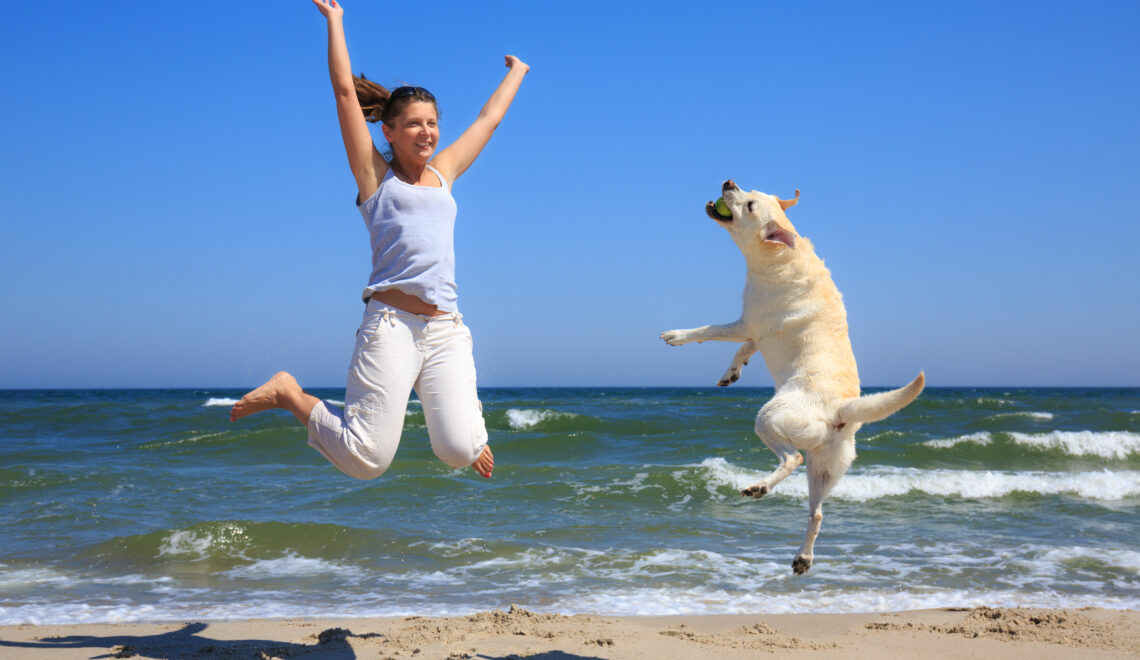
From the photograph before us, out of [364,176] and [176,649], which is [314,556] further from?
[364,176]

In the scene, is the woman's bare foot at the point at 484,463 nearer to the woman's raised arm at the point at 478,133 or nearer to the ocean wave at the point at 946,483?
the woman's raised arm at the point at 478,133

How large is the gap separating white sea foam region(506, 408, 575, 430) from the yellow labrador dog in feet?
47.6

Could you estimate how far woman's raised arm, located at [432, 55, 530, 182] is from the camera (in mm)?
3895

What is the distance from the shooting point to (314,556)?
281 inches

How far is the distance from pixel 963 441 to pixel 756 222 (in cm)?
1325

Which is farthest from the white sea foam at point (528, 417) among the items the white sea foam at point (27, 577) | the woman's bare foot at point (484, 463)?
the woman's bare foot at point (484, 463)

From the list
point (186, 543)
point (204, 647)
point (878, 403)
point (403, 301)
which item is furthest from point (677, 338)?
point (186, 543)

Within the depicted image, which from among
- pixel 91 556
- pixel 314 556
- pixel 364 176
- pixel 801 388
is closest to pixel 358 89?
pixel 364 176

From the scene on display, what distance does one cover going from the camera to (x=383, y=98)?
3.83 metres

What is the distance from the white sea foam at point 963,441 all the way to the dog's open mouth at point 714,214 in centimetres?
1228

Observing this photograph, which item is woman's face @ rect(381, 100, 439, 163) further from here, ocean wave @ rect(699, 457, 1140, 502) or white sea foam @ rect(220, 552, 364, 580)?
ocean wave @ rect(699, 457, 1140, 502)

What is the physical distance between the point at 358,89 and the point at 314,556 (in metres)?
4.76

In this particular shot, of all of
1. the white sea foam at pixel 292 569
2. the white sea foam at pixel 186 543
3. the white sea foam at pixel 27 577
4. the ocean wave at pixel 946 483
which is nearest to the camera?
the white sea foam at pixel 27 577

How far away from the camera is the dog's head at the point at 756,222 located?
3.70 metres
